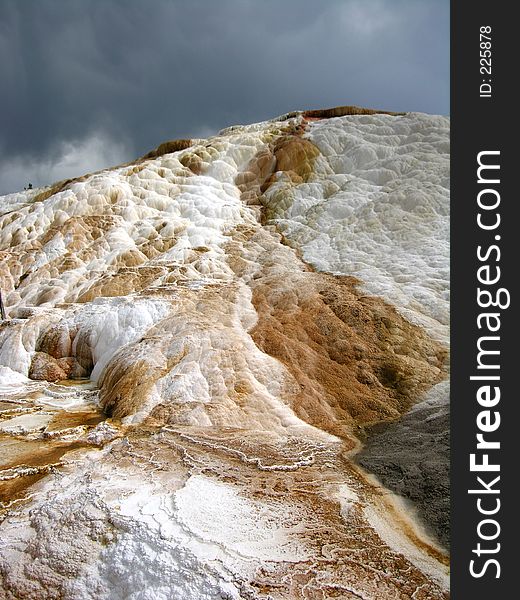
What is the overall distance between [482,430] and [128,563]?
12.4ft

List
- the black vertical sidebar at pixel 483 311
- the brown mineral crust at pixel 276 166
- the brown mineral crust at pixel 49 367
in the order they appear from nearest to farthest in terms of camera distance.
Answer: the black vertical sidebar at pixel 483 311, the brown mineral crust at pixel 49 367, the brown mineral crust at pixel 276 166

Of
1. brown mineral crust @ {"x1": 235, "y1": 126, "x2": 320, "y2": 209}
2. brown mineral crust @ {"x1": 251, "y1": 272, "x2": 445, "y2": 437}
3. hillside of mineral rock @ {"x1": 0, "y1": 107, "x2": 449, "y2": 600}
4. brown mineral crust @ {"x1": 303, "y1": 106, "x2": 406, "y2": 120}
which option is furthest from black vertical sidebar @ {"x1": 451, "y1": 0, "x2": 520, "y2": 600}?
brown mineral crust @ {"x1": 303, "y1": 106, "x2": 406, "y2": 120}

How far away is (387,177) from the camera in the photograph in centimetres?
2088

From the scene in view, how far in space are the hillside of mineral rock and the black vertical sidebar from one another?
3.28 feet

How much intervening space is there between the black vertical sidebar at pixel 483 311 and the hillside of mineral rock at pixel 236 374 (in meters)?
1.00

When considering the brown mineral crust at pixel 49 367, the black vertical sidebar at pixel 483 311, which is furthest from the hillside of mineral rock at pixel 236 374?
the black vertical sidebar at pixel 483 311

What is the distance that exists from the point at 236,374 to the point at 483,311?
6.60 meters

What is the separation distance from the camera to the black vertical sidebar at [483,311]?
407 cm

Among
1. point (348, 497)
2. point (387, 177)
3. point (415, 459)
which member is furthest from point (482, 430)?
point (387, 177)

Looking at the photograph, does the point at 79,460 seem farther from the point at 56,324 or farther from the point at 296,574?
the point at 56,324

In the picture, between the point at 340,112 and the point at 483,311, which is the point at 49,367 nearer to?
the point at 483,311

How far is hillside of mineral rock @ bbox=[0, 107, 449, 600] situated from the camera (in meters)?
5.16

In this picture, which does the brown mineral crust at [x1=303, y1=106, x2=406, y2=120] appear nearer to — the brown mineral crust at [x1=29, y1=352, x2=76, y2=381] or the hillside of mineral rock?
the hillside of mineral rock

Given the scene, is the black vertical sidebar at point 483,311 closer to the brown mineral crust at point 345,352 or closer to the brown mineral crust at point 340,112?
the brown mineral crust at point 345,352
